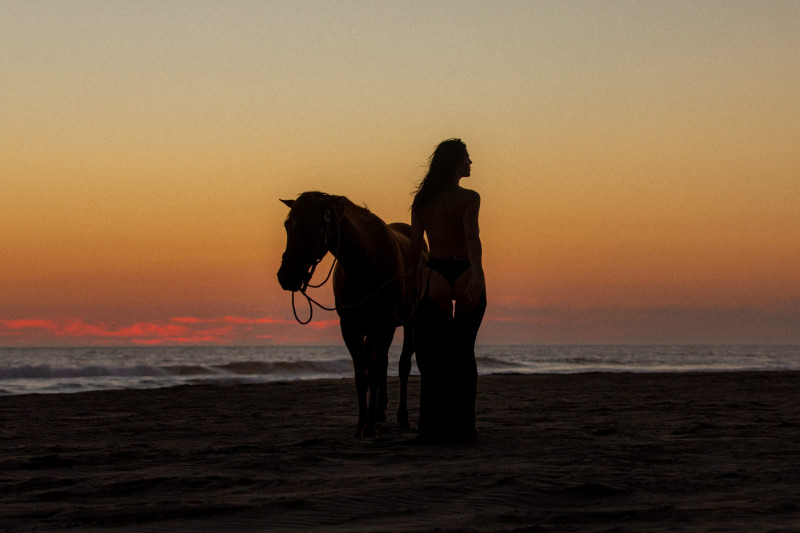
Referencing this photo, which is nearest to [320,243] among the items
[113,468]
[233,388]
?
[113,468]

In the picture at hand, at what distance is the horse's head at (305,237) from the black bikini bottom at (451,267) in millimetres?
1099

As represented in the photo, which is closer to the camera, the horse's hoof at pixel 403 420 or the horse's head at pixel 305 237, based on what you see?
the horse's head at pixel 305 237

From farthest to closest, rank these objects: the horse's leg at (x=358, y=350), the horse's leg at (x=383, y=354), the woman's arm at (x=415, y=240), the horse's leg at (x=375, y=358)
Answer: the horse's leg at (x=383, y=354)
the horse's leg at (x=358, y=350)
the horse's leg at (x=375, y=358)
the woman's arm at (x=415, y=240)

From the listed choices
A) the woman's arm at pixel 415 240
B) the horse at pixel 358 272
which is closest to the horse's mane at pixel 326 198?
the horse at pixel 358 272

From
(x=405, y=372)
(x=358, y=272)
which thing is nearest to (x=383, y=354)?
(x=405, y=372)

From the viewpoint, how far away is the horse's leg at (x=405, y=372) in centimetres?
840

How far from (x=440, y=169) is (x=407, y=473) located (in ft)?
8.76

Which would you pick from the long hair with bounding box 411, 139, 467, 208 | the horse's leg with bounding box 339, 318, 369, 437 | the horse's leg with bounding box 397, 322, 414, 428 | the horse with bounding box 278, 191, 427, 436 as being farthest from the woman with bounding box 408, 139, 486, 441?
the horse's leg with bounding box 397, 322, 414, 428

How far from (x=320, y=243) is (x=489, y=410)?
3.86 metres

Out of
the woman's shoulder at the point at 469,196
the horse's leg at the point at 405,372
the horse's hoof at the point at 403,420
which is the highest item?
the woman's shoulder at the point at 469,196

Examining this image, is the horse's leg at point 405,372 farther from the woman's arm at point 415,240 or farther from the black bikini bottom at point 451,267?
the black bikini bottom at point 451,267

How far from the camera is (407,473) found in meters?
4.93

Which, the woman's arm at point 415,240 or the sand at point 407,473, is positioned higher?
the woman's arm at point 415,240

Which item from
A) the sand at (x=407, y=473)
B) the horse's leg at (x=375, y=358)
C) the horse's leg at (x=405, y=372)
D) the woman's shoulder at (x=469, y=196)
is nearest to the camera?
the sand at (x=407, y=473)
